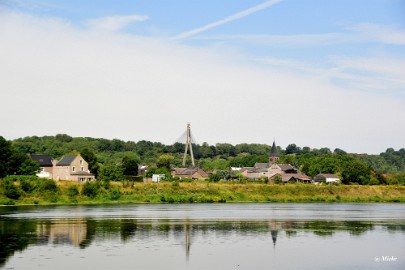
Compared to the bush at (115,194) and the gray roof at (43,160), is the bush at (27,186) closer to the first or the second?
the bush at (115,194)

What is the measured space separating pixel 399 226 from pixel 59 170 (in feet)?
267

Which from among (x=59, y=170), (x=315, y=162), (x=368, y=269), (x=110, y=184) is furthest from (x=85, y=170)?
(x=368, y=269)

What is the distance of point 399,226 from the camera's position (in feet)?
170

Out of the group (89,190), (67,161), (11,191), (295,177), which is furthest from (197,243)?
(295,177)

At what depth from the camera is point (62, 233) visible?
4338 cm

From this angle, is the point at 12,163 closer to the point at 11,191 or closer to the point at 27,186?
the point at 27,186

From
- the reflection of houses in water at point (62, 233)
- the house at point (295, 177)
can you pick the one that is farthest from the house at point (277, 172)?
the reflection of houses in water at point (62, 233)

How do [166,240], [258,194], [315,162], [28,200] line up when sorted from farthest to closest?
[315,162] → [258,194] → [28,200] → [166,240]

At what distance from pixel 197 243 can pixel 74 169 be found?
82.2 m

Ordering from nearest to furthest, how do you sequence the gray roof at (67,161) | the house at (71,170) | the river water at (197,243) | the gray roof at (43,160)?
the river water at (197,243)
the house at (71,170)
the gray roof at (67,161)
the gray roof at (43,160)

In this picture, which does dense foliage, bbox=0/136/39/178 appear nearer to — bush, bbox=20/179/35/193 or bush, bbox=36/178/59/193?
bush, bbox=20/179/35/193

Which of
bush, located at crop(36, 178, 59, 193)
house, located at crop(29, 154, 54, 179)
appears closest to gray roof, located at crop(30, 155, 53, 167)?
house, located at crop(29, 154, 54, 179)

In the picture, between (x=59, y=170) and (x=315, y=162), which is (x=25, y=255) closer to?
(x=59, y=170)

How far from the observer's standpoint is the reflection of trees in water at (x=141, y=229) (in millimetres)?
39531
